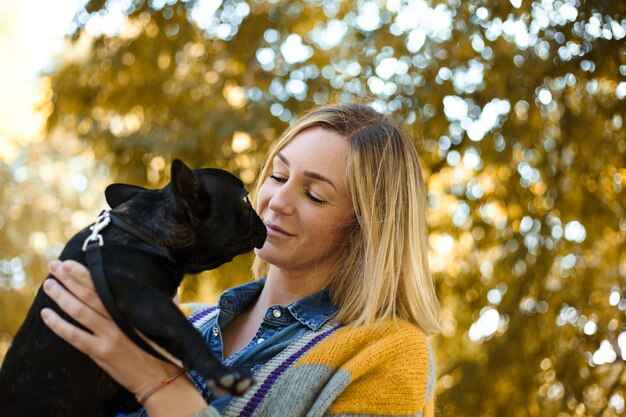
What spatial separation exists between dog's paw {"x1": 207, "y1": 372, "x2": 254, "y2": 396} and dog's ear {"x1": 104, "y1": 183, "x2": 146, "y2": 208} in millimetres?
790

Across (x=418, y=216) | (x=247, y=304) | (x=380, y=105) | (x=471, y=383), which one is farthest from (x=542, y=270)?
(x=247, y=304)

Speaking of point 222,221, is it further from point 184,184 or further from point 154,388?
point 154,388

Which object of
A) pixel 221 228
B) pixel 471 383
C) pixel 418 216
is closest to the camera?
pixel 221 228

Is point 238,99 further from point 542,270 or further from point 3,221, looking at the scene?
point 3,221

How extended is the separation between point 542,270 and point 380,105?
1193 millimetres

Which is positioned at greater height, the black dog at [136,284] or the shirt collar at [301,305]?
the black dog at [136,284]

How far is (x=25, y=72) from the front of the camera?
14.5m

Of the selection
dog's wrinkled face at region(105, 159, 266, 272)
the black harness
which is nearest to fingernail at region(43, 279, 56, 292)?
the black harness

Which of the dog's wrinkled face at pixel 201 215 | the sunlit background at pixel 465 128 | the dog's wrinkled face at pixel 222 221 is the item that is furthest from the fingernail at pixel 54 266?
the sunlit background at pixel 465 128

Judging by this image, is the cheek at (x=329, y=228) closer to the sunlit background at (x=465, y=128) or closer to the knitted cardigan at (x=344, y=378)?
the knitted cardigan at (x=344, y=378)

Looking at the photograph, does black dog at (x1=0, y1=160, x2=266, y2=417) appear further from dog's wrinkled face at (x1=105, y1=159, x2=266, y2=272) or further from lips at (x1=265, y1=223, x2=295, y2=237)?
lips at (x1=265, y1=223, x2=295, y2=237)

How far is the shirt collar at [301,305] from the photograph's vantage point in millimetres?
2590

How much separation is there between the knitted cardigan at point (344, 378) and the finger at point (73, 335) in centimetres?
47

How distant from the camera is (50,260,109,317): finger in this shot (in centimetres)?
212
